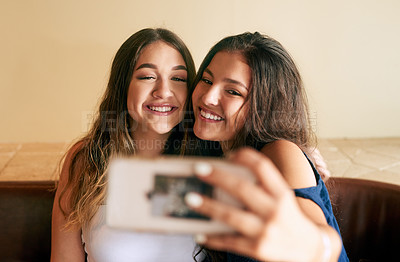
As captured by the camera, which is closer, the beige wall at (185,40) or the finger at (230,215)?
the finger at (230,215)

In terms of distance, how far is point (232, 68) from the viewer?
1162mm

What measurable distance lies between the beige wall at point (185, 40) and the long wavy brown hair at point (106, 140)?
1.81 metres

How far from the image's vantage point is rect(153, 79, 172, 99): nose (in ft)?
4.00

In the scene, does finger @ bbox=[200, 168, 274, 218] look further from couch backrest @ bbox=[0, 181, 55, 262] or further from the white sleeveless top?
couch backrest @ bbox=[0, 181, 55, 262]

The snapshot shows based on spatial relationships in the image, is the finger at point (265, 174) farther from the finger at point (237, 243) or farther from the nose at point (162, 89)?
the nose at point (162, 89)

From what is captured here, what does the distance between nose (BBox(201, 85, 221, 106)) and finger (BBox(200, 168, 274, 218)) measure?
25.6 inches

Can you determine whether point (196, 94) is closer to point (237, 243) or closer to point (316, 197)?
point (316, 197)

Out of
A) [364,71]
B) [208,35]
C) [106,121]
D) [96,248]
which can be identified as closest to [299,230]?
[96,248]

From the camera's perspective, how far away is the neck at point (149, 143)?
53.6 inches

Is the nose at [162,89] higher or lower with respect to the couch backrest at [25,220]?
higher

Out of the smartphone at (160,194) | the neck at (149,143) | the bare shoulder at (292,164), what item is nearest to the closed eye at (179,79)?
the neck at (149,143)

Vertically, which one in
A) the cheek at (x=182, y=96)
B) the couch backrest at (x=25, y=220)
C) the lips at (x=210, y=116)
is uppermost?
the cheek at (x=182, y=96)

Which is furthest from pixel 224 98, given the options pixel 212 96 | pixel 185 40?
pixel 185 40

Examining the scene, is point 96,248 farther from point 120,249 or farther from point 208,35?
point 208,35
